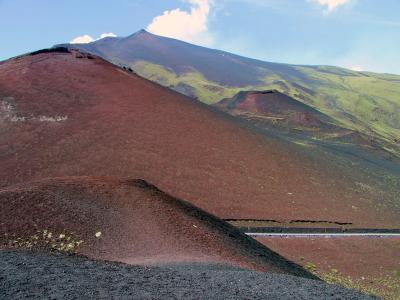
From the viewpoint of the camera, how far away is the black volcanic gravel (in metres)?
9.60

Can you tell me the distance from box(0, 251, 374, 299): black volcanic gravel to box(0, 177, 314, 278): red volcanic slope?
2.22 meters

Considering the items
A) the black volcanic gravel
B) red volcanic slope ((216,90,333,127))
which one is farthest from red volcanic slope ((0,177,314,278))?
red volcanic slope ((216,90,333,127))

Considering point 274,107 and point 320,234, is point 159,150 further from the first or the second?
point 274,107

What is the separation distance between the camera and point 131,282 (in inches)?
412

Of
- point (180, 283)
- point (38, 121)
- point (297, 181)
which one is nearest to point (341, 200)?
point (297, 181)

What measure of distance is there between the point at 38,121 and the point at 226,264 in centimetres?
3086

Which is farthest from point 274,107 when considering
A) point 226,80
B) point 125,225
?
point 125,225

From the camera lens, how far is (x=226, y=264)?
47.2 feet

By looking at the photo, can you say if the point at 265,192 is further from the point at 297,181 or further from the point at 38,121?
the point at 38,121

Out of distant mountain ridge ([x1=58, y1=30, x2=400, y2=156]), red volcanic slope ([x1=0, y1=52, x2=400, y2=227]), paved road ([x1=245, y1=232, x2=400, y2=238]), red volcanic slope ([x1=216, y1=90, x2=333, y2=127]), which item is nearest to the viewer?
paved road ([x1=245, y1=232, x2=400, y2=238])

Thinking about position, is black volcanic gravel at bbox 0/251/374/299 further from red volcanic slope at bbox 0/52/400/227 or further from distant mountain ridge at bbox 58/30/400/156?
distant mountain ridge at bbox 58/30/400/156

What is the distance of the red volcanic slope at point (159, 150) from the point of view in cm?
3503

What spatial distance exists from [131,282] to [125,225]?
5859 millimetres

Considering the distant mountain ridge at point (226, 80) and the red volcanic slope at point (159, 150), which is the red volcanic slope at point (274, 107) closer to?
the distant mountain ridge at point (226, 80)
